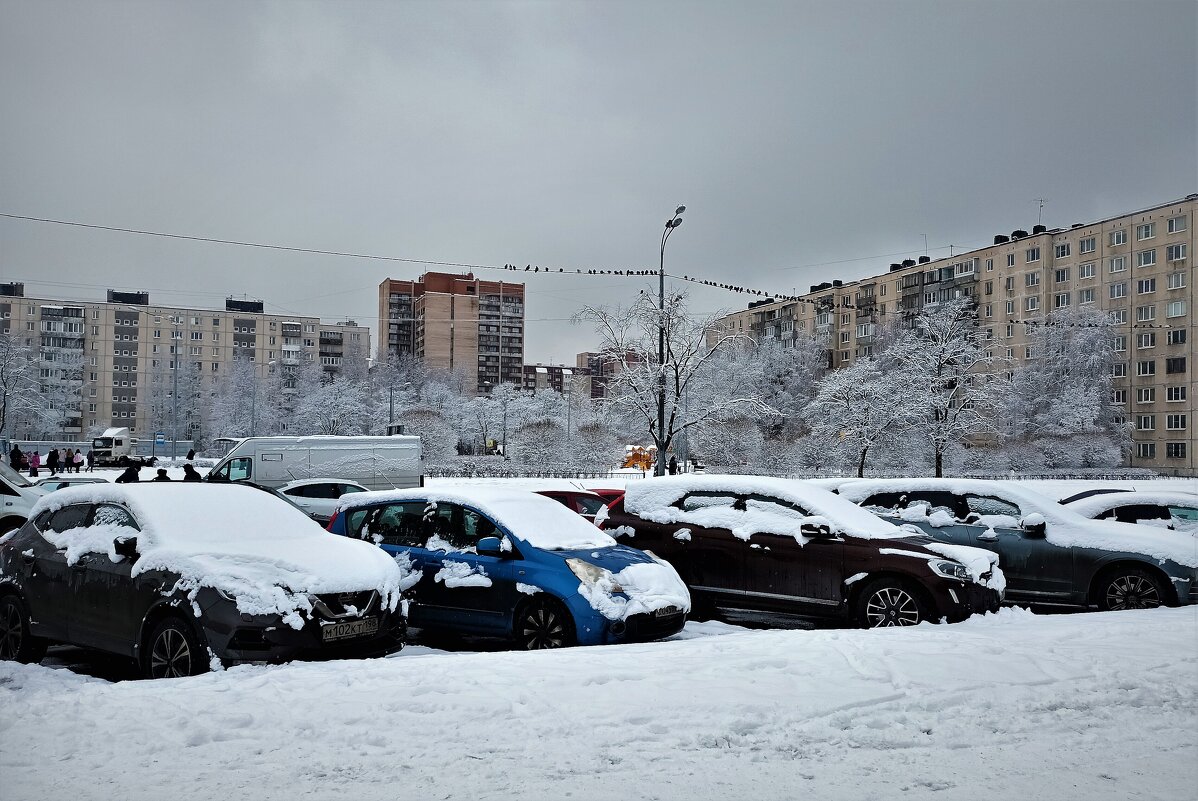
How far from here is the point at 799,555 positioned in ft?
31.5

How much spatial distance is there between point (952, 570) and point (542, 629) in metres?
4.34

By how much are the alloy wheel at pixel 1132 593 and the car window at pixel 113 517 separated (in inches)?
418

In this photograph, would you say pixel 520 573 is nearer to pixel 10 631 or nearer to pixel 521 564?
pixel 521 564

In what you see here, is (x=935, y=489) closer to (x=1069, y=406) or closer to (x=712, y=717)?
(x=712, y=717)

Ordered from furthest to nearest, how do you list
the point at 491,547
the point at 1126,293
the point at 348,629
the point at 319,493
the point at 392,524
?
the point at 1126,293 < the point at 319,493 < the point at 392,524 < the point at 491,547 < the point at 348,629

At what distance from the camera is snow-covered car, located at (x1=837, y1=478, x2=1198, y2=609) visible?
10203 mm

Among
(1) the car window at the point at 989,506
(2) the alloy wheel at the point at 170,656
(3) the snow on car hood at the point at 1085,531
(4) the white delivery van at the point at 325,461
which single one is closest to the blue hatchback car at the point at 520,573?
(2) the alloy wheel at the point at 170,656

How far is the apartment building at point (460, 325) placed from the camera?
137 meters

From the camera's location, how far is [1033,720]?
17.9 feet

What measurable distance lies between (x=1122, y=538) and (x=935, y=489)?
2.26 meters

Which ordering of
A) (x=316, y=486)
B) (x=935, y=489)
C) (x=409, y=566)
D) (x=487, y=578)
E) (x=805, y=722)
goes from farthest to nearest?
(x=316, y=486) → (x=935, y=489) → (x=409, y=566) → (x=487, y=578) → (x=805, y=722)

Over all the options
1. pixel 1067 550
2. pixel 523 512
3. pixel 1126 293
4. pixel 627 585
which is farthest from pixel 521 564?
pixel 1126 293

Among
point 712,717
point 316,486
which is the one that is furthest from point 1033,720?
point 316,486

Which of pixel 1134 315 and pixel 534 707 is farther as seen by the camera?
pixel 1134 315
